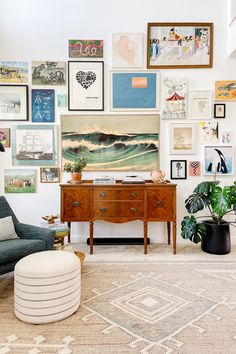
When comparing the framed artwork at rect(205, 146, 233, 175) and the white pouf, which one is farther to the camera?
the framed artwork at rect(205, 146, 233, 175)

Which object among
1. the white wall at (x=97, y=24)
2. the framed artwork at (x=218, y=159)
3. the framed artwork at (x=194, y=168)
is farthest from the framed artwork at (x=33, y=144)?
the framed artwork at (x=218, y=159)

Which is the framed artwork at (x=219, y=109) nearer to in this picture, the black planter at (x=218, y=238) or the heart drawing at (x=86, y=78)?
the black planter at (x=218, y=238)

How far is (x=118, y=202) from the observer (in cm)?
340

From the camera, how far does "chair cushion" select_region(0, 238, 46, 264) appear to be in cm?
235

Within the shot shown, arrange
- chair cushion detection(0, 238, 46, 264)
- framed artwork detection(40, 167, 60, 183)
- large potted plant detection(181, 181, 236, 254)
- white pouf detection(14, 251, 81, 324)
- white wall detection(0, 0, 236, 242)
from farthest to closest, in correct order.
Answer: framed artwork detection(40, 167, 60, 183), white wall detection(0, 0, 236, 242), large potted plant detection(181, 181, 236, 254), chair cushion detection(0, 238, 46, 264), white pouf detection(14, 251, 81, 324)

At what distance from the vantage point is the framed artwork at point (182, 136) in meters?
3.89

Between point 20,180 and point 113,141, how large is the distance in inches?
58.3

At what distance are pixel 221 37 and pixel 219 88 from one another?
74cm

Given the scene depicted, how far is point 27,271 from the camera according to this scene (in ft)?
6.40

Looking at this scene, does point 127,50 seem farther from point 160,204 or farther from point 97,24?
point 160,204

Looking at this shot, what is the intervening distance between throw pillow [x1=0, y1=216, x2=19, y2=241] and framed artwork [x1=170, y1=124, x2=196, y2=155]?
7.78 feet

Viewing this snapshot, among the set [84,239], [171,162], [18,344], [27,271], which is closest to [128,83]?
[171,162]

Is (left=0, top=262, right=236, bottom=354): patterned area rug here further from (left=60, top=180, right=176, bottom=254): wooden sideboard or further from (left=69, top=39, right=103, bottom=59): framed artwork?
(left=69, top=39, right=103, bottom=59): framed artwork

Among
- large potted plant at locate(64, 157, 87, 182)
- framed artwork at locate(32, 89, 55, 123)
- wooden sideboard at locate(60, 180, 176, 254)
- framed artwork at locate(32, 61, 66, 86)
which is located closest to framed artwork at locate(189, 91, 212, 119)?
wooden sideboard at locate(60, 180, 176, 254)
